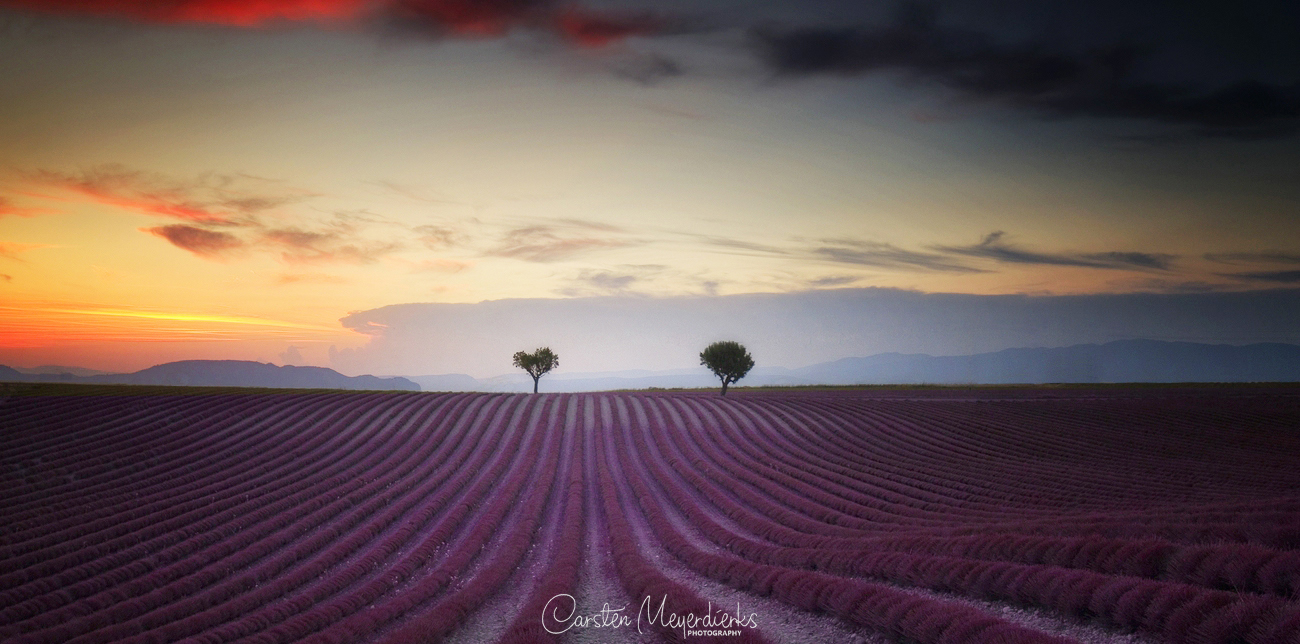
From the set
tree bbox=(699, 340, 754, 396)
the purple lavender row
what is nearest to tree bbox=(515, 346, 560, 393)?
tree bbox=(699, 340, 754, 396)

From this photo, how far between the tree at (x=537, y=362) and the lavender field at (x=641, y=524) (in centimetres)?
2776

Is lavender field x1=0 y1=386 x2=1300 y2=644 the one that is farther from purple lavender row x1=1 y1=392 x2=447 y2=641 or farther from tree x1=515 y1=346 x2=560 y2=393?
tree x1=515 y1=346 x2=560 y2=393

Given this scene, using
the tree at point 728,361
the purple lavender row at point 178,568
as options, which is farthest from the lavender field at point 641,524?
the tree at point 728,361

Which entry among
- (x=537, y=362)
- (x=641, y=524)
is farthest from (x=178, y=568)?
(x=537, y=362)

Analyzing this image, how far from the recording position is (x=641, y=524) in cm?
2075

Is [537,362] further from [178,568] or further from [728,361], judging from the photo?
[178,568]

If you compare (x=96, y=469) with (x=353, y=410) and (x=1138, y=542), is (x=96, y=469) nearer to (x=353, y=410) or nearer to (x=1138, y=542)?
(x=353, y=410)

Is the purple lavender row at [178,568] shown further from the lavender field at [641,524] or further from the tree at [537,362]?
the tree at [537,362]

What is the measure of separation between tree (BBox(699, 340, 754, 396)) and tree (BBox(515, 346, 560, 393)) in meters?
19.6

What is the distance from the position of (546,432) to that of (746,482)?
681 inches

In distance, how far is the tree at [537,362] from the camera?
7162 cm

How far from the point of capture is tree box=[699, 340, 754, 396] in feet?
231

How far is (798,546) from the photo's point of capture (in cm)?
1661

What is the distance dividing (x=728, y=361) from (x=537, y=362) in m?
24.6
